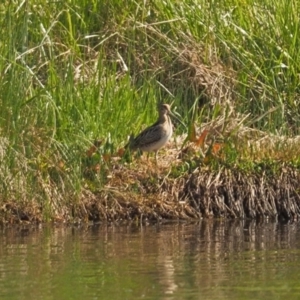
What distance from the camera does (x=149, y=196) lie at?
12703 millimetres

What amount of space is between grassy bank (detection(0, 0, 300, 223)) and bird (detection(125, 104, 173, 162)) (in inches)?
7.1

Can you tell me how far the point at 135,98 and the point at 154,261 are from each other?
3925 millimetres

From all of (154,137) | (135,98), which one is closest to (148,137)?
(154,137)

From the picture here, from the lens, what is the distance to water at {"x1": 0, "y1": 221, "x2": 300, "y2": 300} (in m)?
8.99

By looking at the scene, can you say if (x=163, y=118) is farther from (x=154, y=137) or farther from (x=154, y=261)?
(x=154, y=261)

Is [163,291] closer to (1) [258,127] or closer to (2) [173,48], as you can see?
(1) [258,127]

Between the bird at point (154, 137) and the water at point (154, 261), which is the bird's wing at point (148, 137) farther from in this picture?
the water at point (154, 261)

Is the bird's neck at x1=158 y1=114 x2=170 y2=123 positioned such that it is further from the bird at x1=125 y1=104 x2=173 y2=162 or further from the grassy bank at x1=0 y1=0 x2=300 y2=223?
the grassy bank at x1=0 y1=0 x2=300 y2=223

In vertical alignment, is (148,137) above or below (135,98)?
below

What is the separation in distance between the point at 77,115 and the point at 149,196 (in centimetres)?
104

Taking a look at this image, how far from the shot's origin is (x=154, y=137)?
42.4 ft

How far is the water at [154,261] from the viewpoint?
8992 millimetres

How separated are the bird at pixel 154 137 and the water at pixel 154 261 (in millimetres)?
926

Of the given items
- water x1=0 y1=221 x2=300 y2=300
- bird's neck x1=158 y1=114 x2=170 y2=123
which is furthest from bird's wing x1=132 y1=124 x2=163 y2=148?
water x1=0 y1=221 x2=300 y2=300
